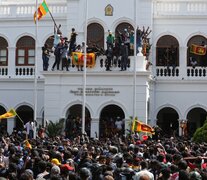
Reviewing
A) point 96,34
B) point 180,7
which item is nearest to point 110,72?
point 96,34

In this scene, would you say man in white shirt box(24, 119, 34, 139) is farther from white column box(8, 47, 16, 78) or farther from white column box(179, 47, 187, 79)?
white column box(179, 47, 187, 79)

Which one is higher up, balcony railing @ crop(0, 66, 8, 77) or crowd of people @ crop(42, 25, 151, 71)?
crowd of people @ crop(42, 25, 151, 71)

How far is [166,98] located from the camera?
33281 millimetres

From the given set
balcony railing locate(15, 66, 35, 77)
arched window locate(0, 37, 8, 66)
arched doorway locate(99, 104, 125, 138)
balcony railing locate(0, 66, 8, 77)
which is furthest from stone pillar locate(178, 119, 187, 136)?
arched window locate(0, 37, 8, 66)

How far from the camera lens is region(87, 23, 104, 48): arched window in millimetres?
34531

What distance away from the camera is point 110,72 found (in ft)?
99.0

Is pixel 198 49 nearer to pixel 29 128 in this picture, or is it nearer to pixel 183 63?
pixel 183 63

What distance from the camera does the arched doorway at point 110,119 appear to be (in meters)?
30.6

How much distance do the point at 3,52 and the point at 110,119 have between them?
9.26 m

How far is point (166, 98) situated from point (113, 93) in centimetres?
423

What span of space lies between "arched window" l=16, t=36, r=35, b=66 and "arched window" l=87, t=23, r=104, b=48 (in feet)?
12.5

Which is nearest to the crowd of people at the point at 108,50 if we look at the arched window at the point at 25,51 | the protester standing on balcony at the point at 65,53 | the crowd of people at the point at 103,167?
the protester standing on balcony at the point at 65,53

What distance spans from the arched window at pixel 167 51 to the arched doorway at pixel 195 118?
3.22m

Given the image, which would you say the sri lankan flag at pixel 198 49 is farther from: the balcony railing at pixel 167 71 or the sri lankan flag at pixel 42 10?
the sri lankan flag at pixel 42 10
